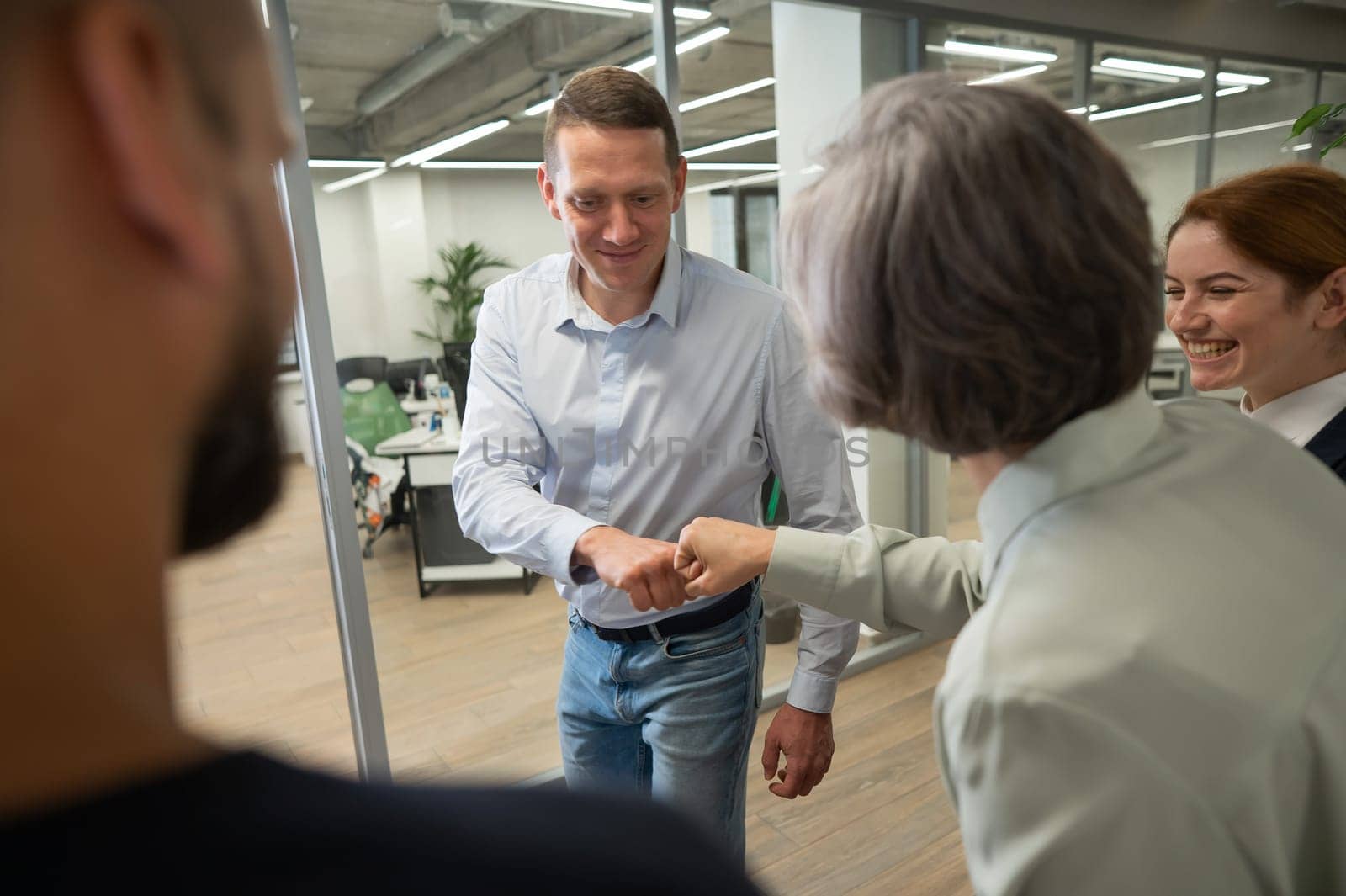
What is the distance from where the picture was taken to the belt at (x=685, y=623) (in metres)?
1.51

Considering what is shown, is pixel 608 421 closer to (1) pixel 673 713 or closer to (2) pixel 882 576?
(1) pixel 673 713

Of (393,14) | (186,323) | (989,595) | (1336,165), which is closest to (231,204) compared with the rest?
(186,323)

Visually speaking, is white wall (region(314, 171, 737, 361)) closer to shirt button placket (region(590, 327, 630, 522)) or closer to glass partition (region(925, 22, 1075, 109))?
shirt button placket (region(590, 327, 630, 522))

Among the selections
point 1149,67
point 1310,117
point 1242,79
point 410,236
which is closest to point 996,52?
point 1149,67

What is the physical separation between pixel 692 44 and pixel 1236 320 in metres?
2.36

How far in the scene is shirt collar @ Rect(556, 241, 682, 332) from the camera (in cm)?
157

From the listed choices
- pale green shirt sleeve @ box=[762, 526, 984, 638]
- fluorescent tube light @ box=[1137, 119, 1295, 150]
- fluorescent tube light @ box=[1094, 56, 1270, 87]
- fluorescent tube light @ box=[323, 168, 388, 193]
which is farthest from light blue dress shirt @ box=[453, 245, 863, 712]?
fluorescent tube light @ box=[1137, 119, 1295, 150]

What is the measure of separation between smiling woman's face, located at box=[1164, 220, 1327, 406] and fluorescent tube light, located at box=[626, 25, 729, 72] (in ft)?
6.47

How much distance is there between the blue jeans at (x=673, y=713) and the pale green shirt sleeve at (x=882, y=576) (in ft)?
1.36

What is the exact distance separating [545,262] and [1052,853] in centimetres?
139

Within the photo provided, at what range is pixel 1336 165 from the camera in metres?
6.18

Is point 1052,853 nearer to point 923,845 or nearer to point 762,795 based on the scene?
point 923,845

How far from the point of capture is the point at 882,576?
1.09m

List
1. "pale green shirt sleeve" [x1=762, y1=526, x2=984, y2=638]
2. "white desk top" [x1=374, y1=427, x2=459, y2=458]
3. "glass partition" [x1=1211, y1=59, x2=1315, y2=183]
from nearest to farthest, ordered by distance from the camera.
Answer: "pale green shirt sleeve" [x1=762, y1=526, x2=984, y2=638]
"white desk top" [x1=374, y1=427, x2=459, y2=458]
"glass partition" [x1=1211, y1=59, x2=1315, y2=183]
